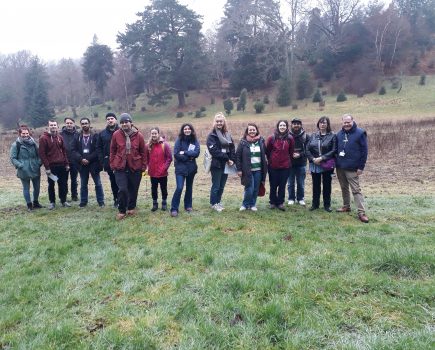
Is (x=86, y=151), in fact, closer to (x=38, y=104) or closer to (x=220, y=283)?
(x=220, y=283)

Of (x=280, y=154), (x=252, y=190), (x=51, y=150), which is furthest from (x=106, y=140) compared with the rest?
(x=280, y=154)

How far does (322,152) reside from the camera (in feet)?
24.1

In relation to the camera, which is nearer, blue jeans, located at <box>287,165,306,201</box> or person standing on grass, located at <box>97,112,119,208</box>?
person standing on grass, located at <box>97,112,119,208</box>

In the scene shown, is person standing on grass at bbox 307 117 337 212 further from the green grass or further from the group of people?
the green grass

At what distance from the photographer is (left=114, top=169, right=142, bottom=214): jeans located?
7.05m

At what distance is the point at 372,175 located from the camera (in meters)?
13.7

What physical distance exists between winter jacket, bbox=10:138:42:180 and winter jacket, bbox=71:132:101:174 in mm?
874

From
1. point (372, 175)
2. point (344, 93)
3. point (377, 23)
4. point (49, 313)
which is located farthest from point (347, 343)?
point (377, 23)

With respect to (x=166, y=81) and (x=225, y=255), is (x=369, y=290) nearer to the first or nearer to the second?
(x=225, y=255)

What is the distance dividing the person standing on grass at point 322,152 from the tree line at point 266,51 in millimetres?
33345

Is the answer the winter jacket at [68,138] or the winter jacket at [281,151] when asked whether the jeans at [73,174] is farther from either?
the winter jacket at [281,151]

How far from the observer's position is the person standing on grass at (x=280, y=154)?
24.5 feet

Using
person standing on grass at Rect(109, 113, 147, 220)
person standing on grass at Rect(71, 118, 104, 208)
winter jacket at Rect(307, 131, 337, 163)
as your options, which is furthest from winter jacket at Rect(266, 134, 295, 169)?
person standing on grass at Rect(71, 118, 104, 208)

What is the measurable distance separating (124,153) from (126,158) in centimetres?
10
